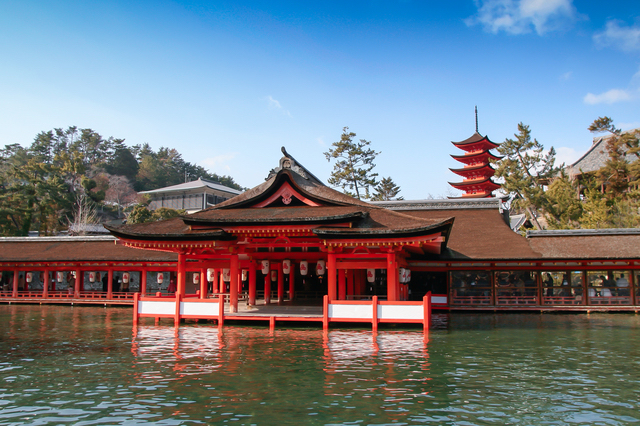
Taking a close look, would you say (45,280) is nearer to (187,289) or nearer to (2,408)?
(187,289)

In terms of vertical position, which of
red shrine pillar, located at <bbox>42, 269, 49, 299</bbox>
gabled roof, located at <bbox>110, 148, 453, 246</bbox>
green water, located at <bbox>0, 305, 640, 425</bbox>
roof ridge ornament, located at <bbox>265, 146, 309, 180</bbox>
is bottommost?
green water, located at <bbox>0, 305, 640, 425</bbox>

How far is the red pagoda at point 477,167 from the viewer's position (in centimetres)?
5153

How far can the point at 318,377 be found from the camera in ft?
36.8

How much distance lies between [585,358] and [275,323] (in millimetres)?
12138

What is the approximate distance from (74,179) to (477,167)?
50.4m

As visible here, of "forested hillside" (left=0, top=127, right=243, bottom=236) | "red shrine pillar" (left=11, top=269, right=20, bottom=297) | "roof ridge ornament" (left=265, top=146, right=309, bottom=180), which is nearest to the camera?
"roof ridge ornament" (left=265, top=146, right=309, bottom=180)

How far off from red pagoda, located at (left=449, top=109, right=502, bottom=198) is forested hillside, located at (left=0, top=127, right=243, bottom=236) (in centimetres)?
4187

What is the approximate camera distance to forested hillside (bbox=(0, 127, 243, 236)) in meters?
51.5

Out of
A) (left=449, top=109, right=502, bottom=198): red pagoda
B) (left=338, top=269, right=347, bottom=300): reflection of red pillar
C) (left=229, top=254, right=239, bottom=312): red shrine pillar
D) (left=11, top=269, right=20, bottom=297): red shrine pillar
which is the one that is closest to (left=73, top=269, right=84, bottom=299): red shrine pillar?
(left=11, top=269, right=20, bottom=297): red shrine pillar

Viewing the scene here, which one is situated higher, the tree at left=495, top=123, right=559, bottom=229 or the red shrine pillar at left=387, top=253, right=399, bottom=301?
the tree at left=495, top=123, right=559, bottom=229

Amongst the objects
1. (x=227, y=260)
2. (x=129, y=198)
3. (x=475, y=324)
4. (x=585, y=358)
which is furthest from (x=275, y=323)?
(x=129, y=198)

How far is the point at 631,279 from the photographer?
2652 cm

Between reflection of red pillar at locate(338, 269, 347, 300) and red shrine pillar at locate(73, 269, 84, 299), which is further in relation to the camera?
red shrine pillar at locate(73, 269, 84, 299)

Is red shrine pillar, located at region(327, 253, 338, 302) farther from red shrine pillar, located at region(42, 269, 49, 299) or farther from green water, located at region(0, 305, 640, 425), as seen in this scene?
red shrine pillar, located at region(42, 269, 49, 299)
